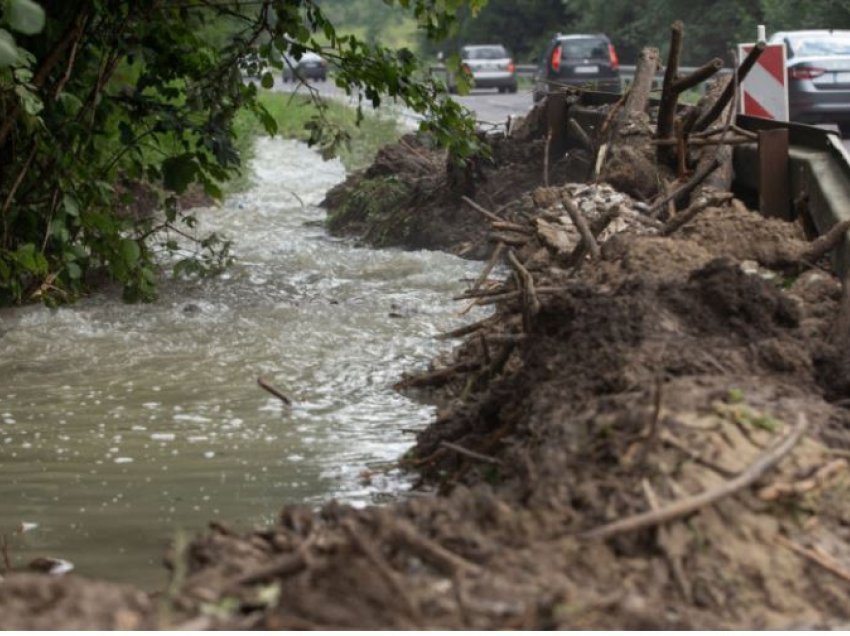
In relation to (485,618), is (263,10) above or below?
above

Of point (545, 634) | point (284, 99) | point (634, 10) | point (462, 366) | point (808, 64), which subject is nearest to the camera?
point (545, 634)

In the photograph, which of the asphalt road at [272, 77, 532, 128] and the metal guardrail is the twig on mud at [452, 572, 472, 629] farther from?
the asphalt road at [272, 77, 532, 128]

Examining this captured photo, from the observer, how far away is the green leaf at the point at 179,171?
424 inches

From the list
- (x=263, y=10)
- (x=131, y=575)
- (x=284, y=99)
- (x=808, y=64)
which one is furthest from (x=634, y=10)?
(x=131, y=575)

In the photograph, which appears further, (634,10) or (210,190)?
(634,10)

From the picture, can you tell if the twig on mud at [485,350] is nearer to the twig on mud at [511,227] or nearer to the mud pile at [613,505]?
the mud pile at [613,505]

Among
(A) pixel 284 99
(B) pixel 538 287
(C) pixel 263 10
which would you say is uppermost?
(C) pixel 263 10

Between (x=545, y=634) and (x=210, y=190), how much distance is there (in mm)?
7465

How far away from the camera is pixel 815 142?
33.4 ft

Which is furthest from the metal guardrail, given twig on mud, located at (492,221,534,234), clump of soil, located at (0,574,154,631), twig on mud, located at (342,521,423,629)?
clump of soil, located at (0,574,154,631)

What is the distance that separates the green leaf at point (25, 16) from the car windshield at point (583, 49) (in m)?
37.6

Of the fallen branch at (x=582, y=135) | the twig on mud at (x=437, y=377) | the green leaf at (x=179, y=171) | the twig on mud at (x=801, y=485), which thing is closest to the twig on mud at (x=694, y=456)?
the twig on mud at (x=801, y=485)

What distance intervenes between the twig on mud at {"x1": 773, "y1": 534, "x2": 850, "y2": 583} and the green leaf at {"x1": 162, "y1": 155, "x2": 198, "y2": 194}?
7.01m

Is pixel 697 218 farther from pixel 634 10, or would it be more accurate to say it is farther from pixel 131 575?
pixel 634 10
